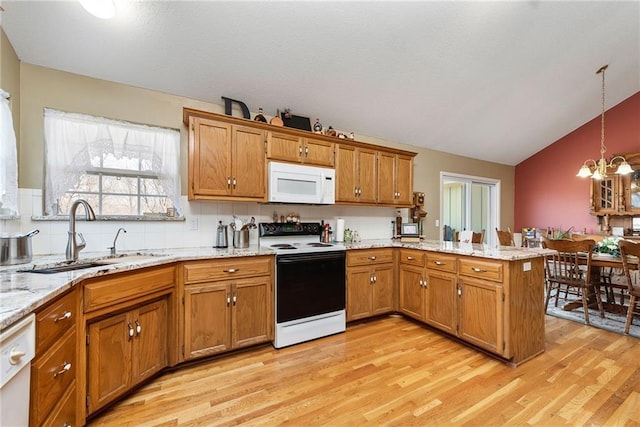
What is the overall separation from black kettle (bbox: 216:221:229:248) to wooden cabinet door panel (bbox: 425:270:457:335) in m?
2.18

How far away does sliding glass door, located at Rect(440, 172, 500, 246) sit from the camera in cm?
505

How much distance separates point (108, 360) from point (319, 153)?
254 centimetres

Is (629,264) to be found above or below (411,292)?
above

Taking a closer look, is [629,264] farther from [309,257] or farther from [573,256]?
[309,257]

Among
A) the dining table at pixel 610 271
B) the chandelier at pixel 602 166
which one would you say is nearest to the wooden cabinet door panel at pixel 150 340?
the dining table at pixel 610 271

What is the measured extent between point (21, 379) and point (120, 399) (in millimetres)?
1072

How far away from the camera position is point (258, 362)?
7.59 feet

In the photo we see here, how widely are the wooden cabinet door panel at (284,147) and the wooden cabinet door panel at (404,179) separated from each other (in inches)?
58.1

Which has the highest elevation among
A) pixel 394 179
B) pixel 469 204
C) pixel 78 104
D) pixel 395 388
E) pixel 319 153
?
pixel 78 104

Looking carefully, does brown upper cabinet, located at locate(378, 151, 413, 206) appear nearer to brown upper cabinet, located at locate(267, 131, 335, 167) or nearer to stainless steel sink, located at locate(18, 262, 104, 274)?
brown upper cabinet, located at locate(267, 131, 335, 167)

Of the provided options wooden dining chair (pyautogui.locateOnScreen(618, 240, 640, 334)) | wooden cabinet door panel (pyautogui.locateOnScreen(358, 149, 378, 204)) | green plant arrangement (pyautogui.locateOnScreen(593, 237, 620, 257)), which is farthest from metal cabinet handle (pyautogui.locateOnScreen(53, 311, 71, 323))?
green plant arrangement (pyautogui.locateOnScreen(593, 237, 620, 257))

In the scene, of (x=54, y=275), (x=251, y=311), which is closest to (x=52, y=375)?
(x=54, y=275)

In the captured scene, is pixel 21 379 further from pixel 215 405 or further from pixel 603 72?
pixel 603 72

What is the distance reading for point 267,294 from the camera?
99.8 inches
